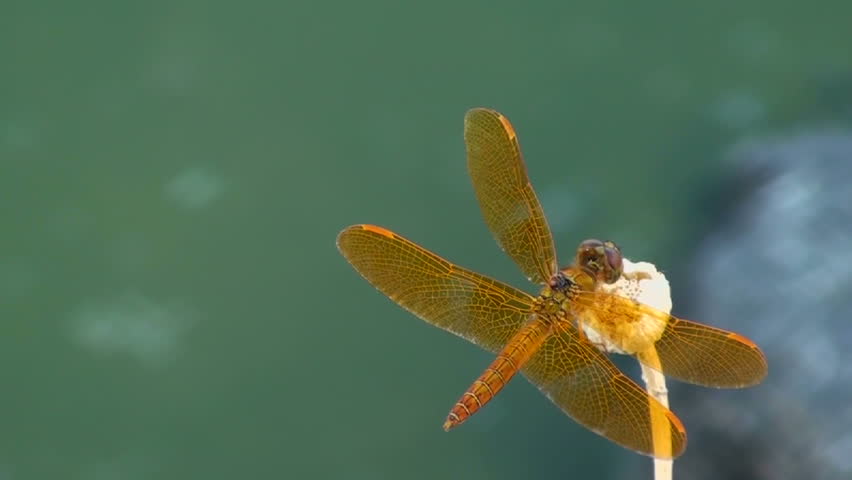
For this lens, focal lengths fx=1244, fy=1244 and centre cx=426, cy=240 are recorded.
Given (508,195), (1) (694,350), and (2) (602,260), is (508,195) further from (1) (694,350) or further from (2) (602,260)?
(1) (694,350)

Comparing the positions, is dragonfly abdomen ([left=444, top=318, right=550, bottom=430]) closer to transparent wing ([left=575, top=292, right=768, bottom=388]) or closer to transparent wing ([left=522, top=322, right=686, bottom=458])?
transparent wing ([left=522, top=322, right=686, bottom=458])

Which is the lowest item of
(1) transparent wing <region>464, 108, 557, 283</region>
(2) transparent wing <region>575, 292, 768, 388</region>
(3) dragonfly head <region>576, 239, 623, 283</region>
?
(2) transparent wing <region>575, 292, 768, 388</region>

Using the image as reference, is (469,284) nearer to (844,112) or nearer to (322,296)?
(322,296)

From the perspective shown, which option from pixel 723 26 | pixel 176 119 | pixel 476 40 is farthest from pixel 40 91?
pixel 723 26

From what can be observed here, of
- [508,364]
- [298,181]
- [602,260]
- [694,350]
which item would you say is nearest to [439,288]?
[508,364]

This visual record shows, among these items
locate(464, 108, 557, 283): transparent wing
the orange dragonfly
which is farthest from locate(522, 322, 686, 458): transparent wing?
locate(464, 108, 557, 283): transparent wing
